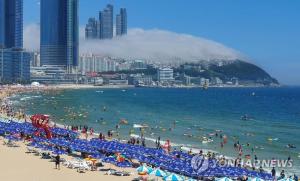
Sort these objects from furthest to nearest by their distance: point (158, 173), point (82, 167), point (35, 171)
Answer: point (82, 167) < point (35, 171) < point (158, 173)

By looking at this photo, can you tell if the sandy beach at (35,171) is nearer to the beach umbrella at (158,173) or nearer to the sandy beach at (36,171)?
the sandy beach at (36,171)

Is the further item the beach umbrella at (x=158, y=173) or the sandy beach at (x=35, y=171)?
the sandy beach at (x=35, y=171)

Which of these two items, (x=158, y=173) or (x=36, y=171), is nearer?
(x=158, y=173)

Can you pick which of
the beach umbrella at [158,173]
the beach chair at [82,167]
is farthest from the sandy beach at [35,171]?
the beach umbrella at [158,173]

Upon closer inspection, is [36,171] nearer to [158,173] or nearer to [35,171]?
[35,171]

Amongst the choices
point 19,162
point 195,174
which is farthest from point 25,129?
point 195,174

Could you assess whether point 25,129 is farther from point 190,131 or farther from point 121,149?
point 190,131

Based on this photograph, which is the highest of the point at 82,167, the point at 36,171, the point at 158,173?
the point at 158,173

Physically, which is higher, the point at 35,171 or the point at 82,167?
the point at 82,167

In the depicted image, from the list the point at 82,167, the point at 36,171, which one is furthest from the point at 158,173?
the point at 36,171

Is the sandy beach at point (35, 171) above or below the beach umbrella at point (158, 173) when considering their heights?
below

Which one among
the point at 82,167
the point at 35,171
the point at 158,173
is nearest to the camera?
the point at 158,173

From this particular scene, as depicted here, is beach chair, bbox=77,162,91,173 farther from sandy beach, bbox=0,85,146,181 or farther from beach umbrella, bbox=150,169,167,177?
beach umbrella, bbox=150,169,167,177
